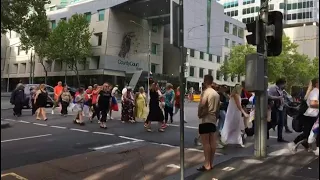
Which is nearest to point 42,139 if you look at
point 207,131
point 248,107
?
point 207,131

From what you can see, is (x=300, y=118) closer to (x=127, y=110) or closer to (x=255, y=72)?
(x=255, y=72)

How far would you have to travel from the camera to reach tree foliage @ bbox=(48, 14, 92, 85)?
682 cm

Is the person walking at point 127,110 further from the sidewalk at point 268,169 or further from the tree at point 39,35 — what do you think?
the sidewalk at point 268,169

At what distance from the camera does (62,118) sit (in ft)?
42.5

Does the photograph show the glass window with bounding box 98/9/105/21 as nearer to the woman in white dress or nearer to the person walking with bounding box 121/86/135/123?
the woman in white dress

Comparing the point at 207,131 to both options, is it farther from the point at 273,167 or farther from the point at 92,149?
Answer: the point at 92,149

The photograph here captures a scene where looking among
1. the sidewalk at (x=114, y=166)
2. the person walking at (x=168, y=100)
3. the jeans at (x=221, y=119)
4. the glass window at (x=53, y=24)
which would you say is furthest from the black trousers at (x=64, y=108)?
the glass window at (x=53, y=24)

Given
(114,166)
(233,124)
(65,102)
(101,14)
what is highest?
(101,14)

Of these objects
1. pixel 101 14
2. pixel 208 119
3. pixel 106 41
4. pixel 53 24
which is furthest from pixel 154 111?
pixel 208 119

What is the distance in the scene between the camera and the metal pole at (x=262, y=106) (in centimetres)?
706

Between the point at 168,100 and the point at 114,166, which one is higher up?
the point at 168,100

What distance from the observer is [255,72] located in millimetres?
6941

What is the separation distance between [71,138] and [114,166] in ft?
10.5

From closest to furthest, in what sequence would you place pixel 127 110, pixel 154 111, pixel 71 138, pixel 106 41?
pixel 106 41 < pixel 71 138 < pixel 154 111 < pixel 127 110
